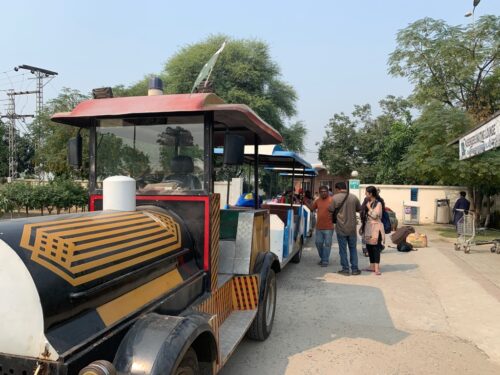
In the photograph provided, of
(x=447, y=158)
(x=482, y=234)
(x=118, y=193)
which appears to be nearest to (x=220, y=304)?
(x=118, y=193)

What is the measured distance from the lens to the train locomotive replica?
1.86 m

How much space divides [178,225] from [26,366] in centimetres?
158

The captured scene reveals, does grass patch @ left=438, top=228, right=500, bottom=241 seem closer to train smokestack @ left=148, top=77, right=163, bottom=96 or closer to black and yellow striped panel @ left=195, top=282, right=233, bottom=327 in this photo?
black and yellow striped panel @ left=195, top=282, right=233, bottom=327

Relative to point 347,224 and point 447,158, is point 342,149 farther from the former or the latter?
point 347,224

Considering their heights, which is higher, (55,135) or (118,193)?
(55,135)

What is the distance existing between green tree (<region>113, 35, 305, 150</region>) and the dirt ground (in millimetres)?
13908

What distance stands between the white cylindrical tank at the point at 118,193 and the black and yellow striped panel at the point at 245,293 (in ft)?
4.89

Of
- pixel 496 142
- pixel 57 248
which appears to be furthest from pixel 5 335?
pixel 496 142

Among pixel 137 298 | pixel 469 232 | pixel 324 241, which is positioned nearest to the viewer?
pixel 137 298

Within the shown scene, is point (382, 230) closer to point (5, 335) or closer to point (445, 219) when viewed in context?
point (5, 335)

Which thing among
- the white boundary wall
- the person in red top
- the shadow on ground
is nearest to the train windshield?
the shadow on ground

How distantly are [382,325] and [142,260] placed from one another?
359 cm

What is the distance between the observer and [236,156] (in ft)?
10.9

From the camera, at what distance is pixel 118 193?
3064mm
